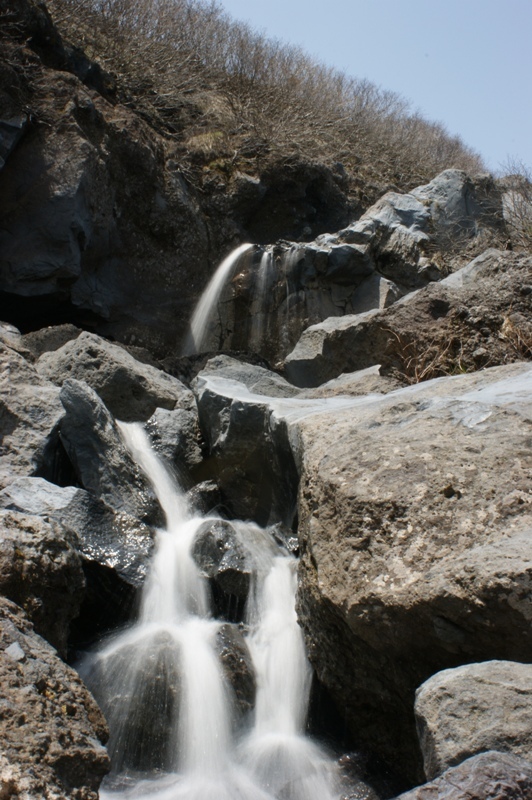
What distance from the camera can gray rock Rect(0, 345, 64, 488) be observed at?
493cm

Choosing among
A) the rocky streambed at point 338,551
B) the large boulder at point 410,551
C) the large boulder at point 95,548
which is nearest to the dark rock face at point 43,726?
the rocky streambed at point 338,551

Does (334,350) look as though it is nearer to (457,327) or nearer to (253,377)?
(253,377)

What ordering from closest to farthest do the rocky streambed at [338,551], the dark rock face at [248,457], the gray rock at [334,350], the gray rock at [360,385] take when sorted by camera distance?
the rocky streambed at [338,551] < the dark rock face at [248,457] < the gray rock at [360,385] < the gray rock at [334,350]

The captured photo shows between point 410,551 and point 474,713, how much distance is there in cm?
88

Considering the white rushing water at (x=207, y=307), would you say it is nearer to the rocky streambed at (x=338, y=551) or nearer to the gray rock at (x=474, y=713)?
the rocky streambed at (x=338, y=551)

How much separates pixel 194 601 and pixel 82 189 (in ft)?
21.0

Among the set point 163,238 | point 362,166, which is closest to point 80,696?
point 163,238

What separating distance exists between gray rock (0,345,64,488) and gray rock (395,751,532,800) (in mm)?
3426

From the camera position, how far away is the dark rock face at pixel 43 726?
6.54ft

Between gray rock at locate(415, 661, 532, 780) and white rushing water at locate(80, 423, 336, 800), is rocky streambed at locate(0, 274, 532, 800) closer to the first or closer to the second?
gray rock at locate(415, 661, 532, 780)

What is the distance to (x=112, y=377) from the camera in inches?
247

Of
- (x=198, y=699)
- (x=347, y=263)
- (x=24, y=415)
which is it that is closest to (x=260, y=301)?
(x=347, y=263)

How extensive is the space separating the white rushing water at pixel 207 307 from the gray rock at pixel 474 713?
8.01 m

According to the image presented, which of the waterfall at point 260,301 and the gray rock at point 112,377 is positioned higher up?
the waterfall at point 260,301
